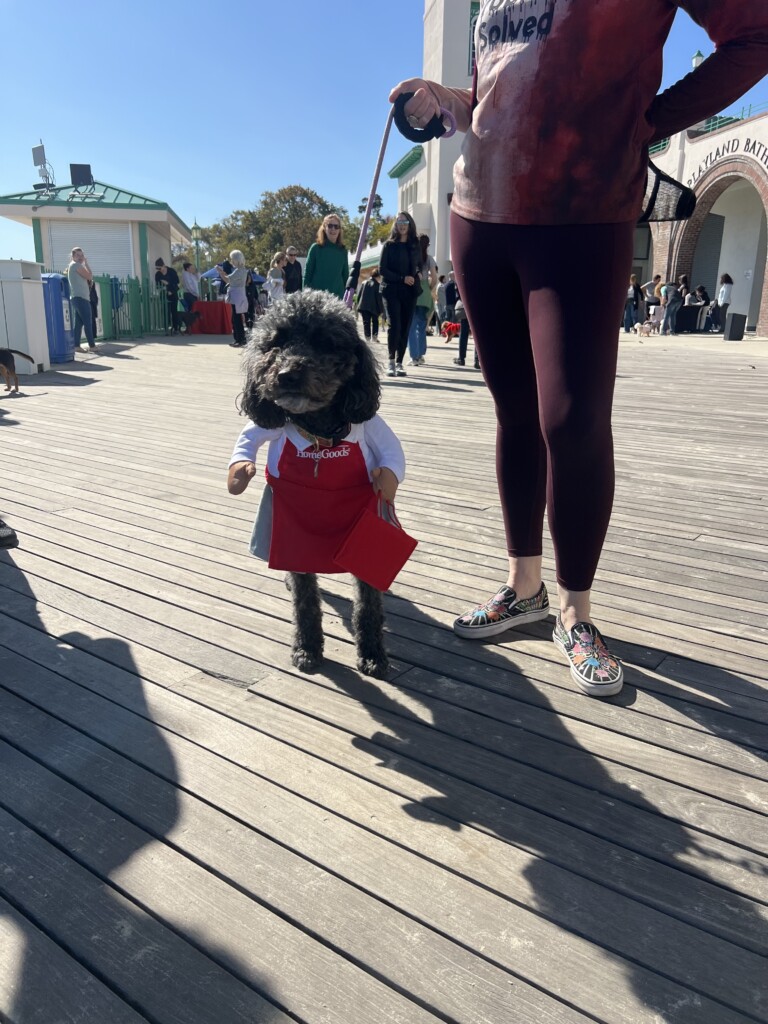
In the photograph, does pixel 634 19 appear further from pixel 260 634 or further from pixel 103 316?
pixel 103 316

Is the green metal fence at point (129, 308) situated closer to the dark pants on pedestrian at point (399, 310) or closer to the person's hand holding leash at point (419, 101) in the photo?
the dark pants on pedestrian at point (399, 310)

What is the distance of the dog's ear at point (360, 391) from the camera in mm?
2141

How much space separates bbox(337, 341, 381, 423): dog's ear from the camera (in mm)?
2141

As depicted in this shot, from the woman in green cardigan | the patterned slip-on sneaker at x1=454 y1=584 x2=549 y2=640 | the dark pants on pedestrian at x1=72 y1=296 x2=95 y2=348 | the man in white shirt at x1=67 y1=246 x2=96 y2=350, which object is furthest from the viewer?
the dark pants on pedestrian at x1=72 y1=296 x2=95 y2=348

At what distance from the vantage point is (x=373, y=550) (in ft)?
7.07

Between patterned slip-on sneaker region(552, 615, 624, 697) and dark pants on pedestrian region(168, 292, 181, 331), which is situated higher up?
dark pants on pedestrian region(168, 292, 181, 331)

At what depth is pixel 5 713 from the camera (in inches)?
79.6

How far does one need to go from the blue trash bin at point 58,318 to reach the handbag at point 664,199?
10.7 m

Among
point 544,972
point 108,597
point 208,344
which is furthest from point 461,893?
point 208,344

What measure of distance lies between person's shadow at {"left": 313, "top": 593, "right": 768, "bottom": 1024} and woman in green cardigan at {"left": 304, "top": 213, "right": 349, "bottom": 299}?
6379 mm

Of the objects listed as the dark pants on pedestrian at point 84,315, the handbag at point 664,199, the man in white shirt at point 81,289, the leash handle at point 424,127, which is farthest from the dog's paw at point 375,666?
the dark pants on pedestrian at point 84,315

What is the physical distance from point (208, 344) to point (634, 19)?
15.3 m

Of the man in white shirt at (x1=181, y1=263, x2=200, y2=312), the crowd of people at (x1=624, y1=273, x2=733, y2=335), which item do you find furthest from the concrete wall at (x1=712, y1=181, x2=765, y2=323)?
the man in white shirt at (x1=181, y1=263, x2=200, y2=312)

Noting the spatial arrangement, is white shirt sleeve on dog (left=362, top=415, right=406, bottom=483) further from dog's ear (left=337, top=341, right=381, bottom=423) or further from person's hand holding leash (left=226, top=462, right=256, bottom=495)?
person's hand holding leash (left=226, top=462, right=256, bottom=495)
